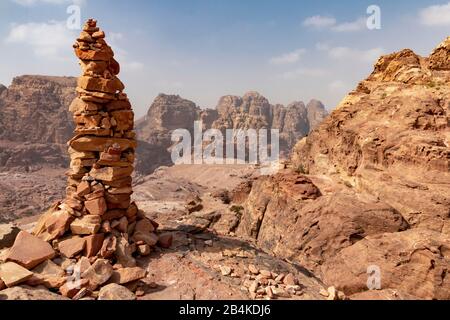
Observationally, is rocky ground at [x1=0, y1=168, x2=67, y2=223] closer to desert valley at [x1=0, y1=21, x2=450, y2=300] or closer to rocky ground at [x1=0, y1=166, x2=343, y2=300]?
desert valley at [x1=0, y1=21, x2=450, y2=300]

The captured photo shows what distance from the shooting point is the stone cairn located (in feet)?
27.2

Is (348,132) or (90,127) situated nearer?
(90,127)

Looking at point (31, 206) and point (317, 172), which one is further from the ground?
point (317, 172)

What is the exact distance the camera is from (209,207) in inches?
1521

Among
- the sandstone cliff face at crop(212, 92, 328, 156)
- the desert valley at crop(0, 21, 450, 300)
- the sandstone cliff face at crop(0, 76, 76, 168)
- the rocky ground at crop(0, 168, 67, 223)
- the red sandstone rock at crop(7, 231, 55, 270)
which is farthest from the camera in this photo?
the sandstone cliff face at crop(212, 92, 328, 156)

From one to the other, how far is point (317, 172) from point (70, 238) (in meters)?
16.7

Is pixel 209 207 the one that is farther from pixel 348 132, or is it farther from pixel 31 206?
pixel 31 206

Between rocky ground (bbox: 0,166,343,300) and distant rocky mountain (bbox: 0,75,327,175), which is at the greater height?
distant rocky mountain (bbox: 0,75,327,175)

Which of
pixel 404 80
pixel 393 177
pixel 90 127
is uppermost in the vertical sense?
pixel 404 80

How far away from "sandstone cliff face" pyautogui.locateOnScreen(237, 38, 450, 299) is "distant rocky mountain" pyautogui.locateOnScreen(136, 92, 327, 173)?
9523 centimetres

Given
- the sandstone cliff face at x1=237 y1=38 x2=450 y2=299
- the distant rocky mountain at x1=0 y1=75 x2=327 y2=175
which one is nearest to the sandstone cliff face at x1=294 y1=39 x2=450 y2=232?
the sandstone cliff face at x1=237 y1=38 x2=450 y2=299
